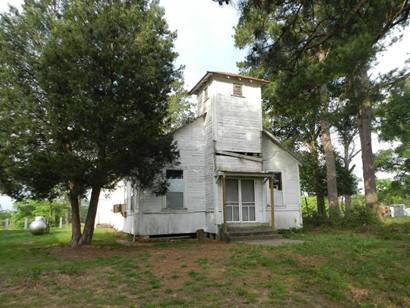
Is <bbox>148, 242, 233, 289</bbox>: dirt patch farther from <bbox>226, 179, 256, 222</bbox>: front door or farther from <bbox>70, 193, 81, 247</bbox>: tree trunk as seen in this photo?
<bbox>226, 179, 256, 222</bbox>: front door

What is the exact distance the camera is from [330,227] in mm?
17141

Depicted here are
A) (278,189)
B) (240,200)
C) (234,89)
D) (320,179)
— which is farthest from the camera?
(320,179)

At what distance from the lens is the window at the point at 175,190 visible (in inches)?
598

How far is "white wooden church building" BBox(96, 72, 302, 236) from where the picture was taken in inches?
587

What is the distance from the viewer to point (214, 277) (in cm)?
725

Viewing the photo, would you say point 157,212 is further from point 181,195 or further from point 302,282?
point 302,282

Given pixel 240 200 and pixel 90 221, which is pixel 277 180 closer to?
pixel 240 200

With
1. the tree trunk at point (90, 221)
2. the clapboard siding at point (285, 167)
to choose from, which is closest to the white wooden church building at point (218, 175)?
the clapboard siding at point (285, 167)

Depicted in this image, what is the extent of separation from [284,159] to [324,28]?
31.7 ft

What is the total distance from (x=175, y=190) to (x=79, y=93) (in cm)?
644

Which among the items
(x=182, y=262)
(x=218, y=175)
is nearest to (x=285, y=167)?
A: (x=218, y=175)

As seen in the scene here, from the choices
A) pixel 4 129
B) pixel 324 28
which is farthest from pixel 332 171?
pixel 4 129

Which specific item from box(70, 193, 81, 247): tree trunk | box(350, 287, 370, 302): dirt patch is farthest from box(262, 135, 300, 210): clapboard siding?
box(350, 287, 370, 302): dirt patch

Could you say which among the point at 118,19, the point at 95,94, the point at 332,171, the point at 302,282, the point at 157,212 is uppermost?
the point at 118,19
